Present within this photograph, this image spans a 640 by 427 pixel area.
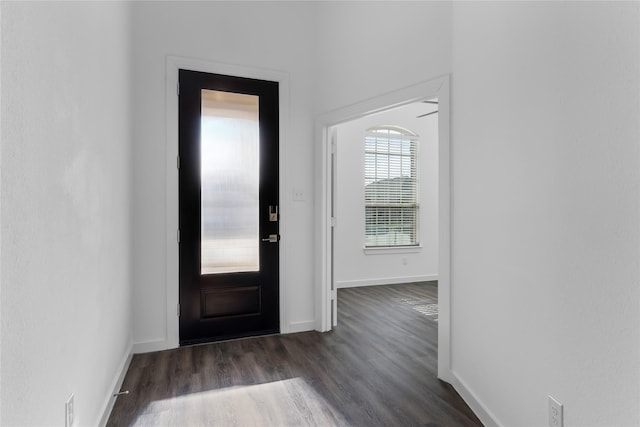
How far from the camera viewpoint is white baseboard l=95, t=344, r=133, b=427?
2.07 m

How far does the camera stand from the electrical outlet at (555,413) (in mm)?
1507

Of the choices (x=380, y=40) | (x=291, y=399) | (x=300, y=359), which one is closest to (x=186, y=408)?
(x=291, y=399)

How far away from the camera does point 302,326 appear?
12.2ft

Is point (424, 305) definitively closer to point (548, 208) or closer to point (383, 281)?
point (383, 281)

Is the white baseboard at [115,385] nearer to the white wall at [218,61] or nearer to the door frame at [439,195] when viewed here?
the white wall at [218,61]

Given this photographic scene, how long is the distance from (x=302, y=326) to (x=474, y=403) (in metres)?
1.86

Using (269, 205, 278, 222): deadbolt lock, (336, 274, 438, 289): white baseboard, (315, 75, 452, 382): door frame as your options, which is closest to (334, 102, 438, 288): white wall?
(336, 274, 438, 289): white baseboard

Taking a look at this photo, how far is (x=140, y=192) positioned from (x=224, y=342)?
1.52 m

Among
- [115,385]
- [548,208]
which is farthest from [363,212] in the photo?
[548,208]

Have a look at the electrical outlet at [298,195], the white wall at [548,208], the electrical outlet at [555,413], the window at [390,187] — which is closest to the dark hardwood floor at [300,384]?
the white wall at [548,208]

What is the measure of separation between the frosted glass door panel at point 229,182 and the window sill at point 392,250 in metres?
2.86

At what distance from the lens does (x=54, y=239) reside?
52.8 inches

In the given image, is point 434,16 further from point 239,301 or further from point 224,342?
point 224,342

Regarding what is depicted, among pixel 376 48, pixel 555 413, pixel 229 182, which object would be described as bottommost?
pixel 555 413
